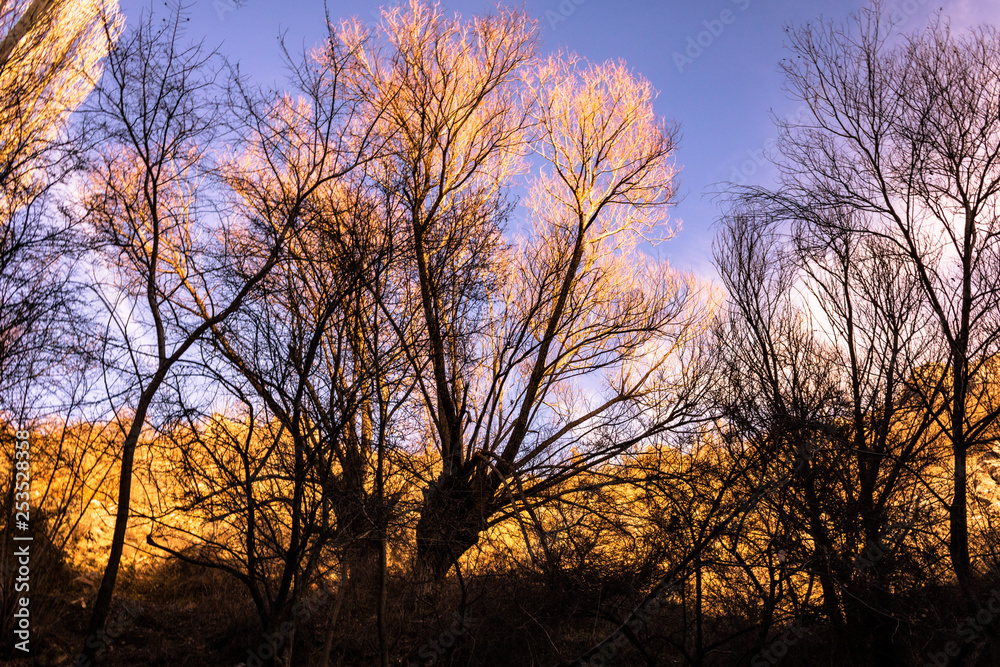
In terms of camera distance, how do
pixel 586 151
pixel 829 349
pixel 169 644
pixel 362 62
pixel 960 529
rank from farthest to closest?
pixel 586 151 → pixel 362 62 → pixel 829 349 → pixel 169 644 → pixel 960 529

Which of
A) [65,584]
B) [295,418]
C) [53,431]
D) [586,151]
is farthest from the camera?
[586,151]

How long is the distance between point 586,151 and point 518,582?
8636 mm

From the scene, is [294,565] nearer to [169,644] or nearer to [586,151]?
[169,644]

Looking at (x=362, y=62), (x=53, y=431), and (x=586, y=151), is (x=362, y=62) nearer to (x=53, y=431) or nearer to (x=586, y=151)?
(x=586, y=151)

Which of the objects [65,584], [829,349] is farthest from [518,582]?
[65,584]

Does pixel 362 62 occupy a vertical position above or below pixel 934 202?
above

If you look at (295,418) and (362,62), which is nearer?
(295,418)

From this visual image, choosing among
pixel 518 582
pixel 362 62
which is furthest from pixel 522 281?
pixel 518 582

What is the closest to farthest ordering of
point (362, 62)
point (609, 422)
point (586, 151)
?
point (362, 62)
point (609, 422)
point (586, 151)

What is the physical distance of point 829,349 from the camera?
10.3 meters

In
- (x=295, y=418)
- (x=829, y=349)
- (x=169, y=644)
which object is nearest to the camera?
(x=295, y=418)

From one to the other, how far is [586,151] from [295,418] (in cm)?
928

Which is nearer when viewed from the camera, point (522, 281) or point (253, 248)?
point (253, 248)

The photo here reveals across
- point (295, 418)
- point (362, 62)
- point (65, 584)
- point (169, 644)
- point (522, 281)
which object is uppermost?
point (362, 62)
